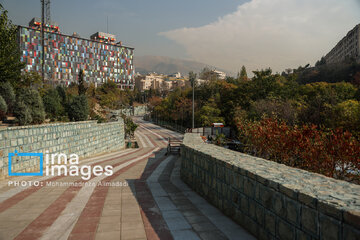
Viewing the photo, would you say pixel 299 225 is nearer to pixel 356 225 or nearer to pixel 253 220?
pixel 356 225

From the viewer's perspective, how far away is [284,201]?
2979 mm

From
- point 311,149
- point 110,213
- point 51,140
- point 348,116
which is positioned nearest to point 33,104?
point 51,140

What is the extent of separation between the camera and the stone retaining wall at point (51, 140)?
846 cm

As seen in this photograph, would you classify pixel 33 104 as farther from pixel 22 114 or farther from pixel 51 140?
pixel 51 140

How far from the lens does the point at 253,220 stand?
145 inches

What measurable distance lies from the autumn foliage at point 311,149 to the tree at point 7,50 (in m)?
18.5

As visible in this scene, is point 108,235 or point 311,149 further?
point 311,149

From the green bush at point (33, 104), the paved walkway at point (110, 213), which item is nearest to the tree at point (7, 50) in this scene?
the green bush at point (33, 104)

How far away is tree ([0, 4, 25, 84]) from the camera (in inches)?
688

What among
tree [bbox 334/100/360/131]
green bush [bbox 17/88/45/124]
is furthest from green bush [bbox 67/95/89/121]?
tree [bbox 334/100/360/131]

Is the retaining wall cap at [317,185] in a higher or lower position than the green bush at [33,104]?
lower

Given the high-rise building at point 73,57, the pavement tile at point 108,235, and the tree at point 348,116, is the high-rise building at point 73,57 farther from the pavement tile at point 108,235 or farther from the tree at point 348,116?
the pavement tile at point 108,235

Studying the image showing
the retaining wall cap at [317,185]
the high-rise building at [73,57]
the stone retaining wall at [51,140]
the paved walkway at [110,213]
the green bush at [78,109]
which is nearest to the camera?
the retaining wall cap at [317,185]

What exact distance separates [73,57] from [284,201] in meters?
127
